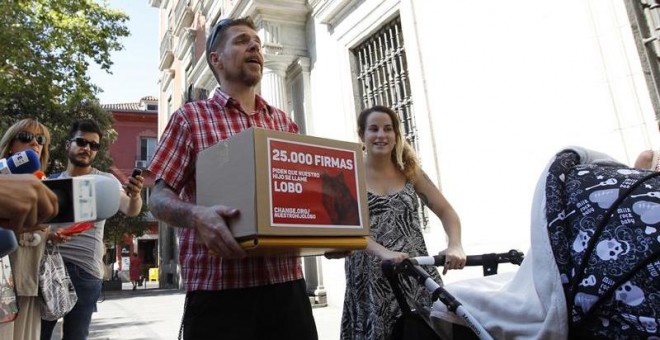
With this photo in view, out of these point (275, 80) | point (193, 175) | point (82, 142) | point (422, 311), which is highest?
point (275, 80)

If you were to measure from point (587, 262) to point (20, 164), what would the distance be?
1.90 m

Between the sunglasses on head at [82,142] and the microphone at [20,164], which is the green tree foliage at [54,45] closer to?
the sunglasses on head at [82,142]

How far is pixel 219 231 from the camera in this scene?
4.48 feet

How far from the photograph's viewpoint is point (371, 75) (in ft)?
25.5

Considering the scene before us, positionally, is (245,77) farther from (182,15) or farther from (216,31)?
(182,15)

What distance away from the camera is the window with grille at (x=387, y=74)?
23.1 feet

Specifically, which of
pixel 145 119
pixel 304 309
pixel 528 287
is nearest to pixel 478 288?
pixel 528 287

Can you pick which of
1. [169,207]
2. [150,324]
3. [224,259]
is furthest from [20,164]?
[150,324]

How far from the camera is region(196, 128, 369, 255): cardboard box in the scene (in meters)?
1.35

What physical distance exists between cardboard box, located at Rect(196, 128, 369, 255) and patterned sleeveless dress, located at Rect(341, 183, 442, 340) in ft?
3.06

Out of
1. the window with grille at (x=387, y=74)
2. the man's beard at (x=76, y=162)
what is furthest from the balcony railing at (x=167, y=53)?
the man's beard at (x=76, y=162)

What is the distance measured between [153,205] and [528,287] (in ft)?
4.46

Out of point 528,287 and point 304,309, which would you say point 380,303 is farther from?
point 528,287

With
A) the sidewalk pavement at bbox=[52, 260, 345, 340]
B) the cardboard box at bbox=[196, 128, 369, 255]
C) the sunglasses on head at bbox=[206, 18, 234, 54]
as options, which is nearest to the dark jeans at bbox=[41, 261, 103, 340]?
the sunglasses on head at bbox=[206, 18, 234, 54]
